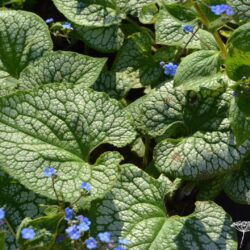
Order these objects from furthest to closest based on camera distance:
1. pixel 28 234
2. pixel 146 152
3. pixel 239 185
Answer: pixel 146 152 < pixel 239 185 < pixel 28 234

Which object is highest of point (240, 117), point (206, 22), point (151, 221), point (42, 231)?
point (206, 22)

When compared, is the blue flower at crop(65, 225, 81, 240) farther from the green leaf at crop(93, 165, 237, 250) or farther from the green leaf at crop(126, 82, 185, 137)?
the green leaf at crop(126, 82, 185, 137)

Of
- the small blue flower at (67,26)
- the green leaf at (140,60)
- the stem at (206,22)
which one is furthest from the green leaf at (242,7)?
the small blue flower at (67,26)

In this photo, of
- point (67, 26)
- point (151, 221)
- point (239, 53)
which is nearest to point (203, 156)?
point (151, 221)

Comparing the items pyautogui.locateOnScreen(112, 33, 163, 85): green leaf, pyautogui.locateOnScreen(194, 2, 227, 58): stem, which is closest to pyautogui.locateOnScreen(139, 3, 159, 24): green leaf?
pyautogui.locateOnScreen(112, 33, 163, 85): green leaf

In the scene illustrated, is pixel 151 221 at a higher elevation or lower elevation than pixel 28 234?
lower

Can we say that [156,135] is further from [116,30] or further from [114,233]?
[116,30]

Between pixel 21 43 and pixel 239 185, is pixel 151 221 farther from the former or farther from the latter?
pixel 21 43
